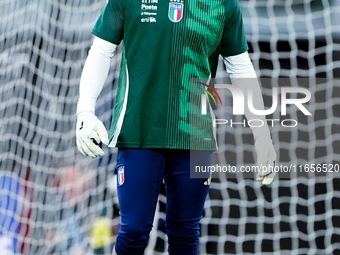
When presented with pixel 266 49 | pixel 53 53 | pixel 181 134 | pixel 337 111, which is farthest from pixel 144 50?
pixel 337 111

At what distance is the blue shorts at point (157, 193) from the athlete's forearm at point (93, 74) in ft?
0.63

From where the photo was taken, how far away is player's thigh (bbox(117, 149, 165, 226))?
1127 millimetres

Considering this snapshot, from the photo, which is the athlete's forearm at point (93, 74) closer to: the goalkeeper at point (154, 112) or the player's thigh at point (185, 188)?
the goalkeeper at point (154, 112)

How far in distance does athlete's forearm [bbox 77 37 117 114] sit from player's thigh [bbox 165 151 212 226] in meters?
0.32

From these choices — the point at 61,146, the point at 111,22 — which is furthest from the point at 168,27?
the point at 61,146

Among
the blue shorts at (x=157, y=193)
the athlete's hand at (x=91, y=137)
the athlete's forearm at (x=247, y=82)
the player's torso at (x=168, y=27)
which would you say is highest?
Answer: the player's torso at (x=168, y=27)

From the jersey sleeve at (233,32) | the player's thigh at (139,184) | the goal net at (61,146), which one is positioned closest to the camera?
the player's thigh at (139,184)

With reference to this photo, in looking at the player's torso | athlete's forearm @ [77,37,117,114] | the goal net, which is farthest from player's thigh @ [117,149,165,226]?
the goal net

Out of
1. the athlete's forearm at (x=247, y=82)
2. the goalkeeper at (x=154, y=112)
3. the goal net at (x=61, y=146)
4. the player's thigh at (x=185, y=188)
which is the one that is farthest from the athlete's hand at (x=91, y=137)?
the goal net at (x=61, y=146)

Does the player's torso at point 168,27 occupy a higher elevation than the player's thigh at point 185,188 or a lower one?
higher

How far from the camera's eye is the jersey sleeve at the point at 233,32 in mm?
1280

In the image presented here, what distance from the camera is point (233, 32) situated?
131 centimetres

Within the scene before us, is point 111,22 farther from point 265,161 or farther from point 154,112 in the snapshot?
point 265,161

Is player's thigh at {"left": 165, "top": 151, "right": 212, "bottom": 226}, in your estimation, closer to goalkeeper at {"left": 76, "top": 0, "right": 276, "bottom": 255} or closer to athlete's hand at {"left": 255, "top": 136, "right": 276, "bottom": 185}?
goalkeeper at {"left": 76, "top": 0, "right": 276, "bottom": 255}
